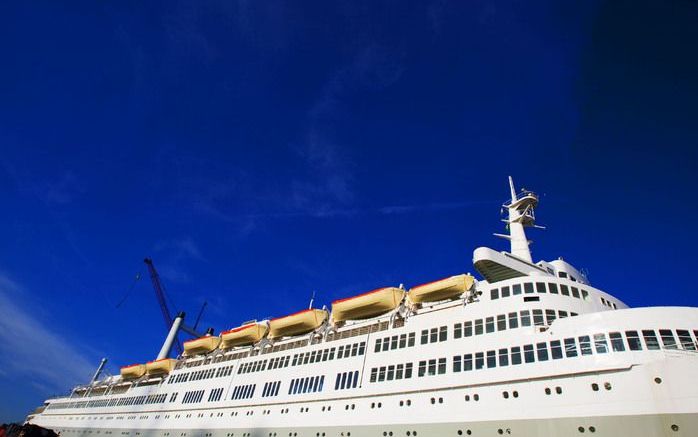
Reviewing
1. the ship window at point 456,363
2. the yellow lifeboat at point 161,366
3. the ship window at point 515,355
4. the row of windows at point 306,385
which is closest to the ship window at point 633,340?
the ship window at point 515,355

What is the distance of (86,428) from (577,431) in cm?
5767

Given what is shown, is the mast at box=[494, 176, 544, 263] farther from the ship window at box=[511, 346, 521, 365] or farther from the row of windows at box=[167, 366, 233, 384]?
the row of windows at box=[167, 366, 233, 384]

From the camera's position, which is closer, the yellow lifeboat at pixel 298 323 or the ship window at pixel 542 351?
the ship window at pixel 542 351

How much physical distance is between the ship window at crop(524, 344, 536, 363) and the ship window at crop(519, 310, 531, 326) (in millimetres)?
1413

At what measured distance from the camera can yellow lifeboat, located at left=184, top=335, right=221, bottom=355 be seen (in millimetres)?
41250

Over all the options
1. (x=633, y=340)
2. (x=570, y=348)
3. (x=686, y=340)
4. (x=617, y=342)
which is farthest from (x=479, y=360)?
(x=686, y=340)

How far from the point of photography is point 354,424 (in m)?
22.7

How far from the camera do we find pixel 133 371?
162 ft

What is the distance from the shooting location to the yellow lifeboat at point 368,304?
2762cm

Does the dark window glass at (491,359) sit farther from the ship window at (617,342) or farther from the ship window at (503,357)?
the ship window at (617,342)

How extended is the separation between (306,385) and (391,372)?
284 inches

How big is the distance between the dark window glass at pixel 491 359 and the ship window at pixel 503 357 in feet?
0.92

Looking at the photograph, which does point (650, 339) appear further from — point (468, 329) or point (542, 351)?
point (468, 329)

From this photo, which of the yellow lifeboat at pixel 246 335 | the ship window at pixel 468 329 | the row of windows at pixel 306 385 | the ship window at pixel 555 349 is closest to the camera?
the ship window at pixel 555 349
